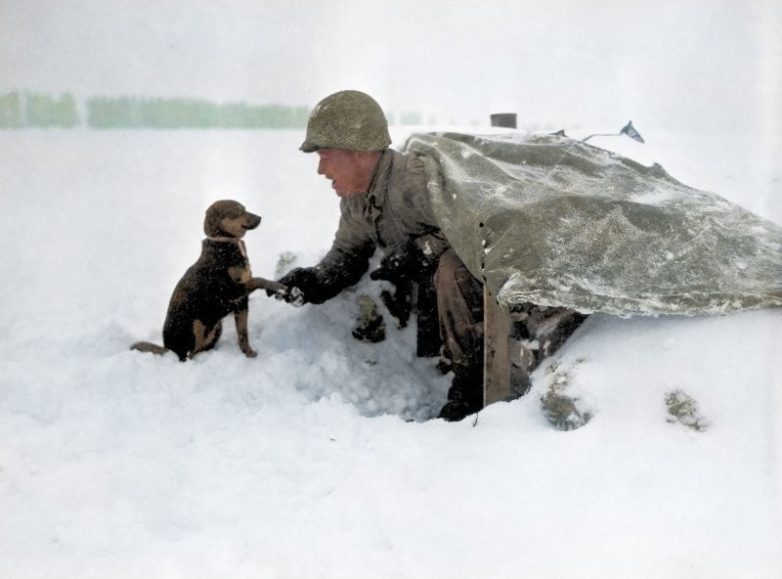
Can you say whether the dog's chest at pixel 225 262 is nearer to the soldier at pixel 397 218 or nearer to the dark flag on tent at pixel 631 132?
the soldier at pixel 397 218

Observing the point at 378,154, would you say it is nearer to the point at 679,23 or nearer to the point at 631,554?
the point at 679,23

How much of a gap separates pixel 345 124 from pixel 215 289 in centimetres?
130

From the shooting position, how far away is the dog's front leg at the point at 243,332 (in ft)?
12.7

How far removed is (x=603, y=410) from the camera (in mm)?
2422

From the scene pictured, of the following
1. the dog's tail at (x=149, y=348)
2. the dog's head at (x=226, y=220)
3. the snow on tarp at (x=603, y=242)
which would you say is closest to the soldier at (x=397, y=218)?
the snow on tarp at (x=603, y=242)

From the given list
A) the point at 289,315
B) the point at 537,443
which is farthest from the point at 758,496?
the point at 289,315

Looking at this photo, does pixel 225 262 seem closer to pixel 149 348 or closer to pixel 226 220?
pixel 226 220

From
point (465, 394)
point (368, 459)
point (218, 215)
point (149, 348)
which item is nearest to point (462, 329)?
point (465, 394)

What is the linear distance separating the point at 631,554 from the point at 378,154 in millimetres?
2594

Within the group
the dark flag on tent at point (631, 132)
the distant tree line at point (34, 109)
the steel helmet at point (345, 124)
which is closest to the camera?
the steel helmet at point (345, 124)

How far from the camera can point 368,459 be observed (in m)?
2.53

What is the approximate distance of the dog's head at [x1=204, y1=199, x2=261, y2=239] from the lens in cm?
386

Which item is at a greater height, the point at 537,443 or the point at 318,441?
the point at 537,443

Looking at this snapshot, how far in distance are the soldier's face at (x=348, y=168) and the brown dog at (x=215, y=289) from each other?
58cm
